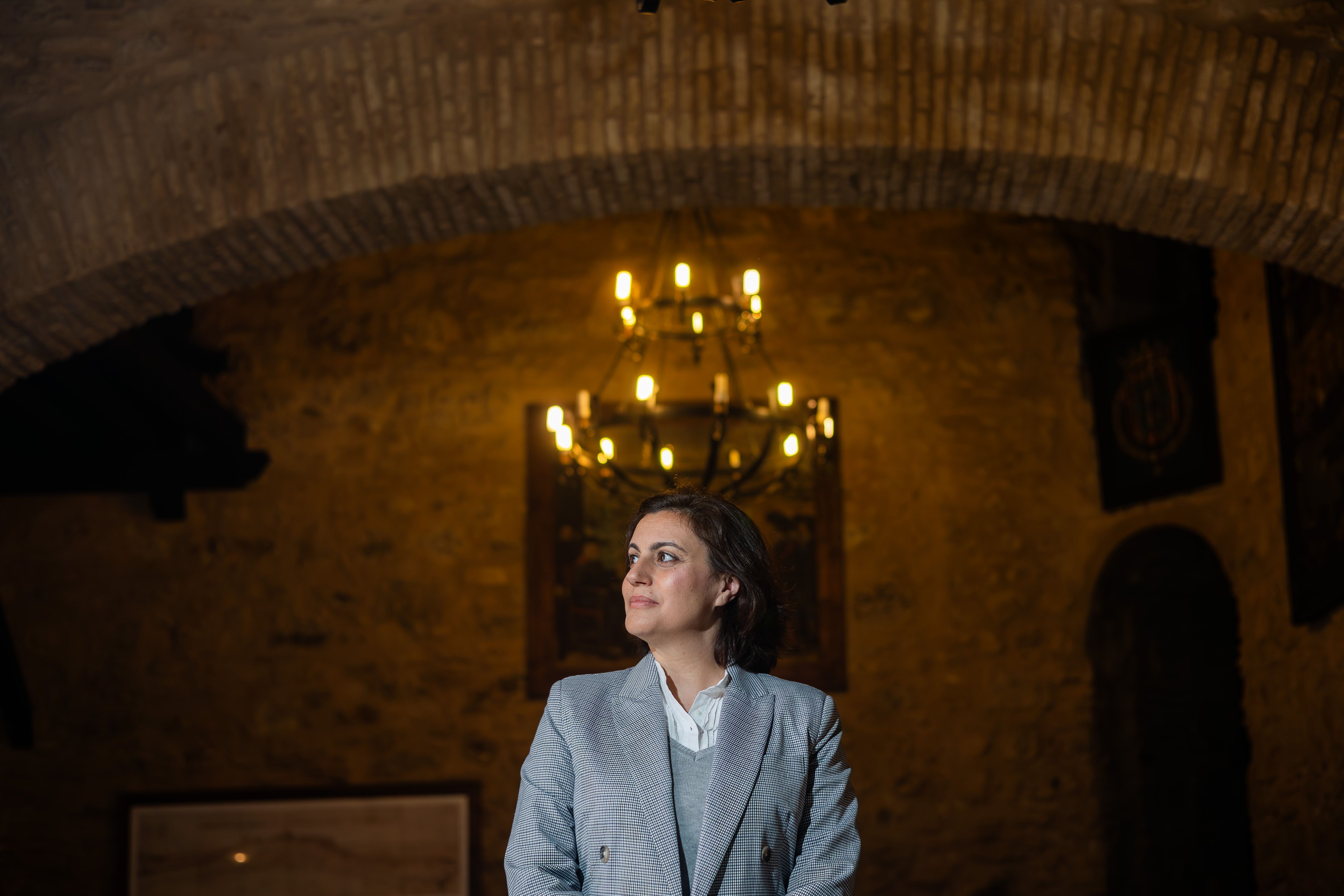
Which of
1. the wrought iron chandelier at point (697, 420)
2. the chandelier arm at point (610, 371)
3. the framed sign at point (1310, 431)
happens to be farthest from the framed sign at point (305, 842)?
the framed sign at point (1310, 431)

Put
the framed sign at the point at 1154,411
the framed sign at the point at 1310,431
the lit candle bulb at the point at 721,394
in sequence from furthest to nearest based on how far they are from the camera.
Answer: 1. the framed sign at the point at 1154,411
2. the framed sign at the point at 1310,431
3. the lit candle bulb at the point at 721,394

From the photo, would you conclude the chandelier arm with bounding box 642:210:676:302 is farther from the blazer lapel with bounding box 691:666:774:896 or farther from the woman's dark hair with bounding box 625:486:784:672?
the blazer lapel with bounding box 691:666:774:896

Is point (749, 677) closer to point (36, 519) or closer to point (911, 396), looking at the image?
point (911, 396)

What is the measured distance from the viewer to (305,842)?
6.21 m

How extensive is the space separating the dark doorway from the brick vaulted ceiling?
2.99 metres

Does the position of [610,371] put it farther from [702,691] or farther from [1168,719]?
[702,691]

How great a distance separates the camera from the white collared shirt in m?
1.99

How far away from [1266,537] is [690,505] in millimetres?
3982

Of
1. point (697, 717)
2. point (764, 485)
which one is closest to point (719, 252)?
point (764, 485)

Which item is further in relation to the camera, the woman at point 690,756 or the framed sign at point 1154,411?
the framed sign at point 1154,411

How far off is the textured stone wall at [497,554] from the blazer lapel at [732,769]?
15.1 ft

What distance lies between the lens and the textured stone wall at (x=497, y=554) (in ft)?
21.0

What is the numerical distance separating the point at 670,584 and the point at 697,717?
221 millimetres

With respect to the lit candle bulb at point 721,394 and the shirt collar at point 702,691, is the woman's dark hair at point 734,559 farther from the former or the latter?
the lit candle bulb at point 721,394
